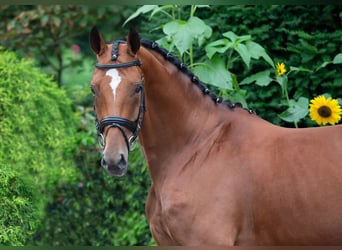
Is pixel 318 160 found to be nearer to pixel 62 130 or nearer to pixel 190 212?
pixel 190 212

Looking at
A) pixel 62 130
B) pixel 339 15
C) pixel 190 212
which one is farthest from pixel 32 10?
pixel 190 212

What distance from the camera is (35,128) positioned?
17.7 feet

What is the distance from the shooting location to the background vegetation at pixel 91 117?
4461mm

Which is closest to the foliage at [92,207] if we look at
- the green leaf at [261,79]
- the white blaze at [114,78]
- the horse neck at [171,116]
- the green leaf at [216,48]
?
the green leaf at [261,79]

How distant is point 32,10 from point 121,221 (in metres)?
3.12

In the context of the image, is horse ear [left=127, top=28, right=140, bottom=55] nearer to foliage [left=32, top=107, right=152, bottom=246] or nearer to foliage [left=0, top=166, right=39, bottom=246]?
foliage [left=0, top=166, right=39, bottom=246]

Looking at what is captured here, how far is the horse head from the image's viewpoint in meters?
3.02

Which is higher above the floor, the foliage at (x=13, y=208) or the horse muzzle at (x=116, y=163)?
the horse muzzle at (x=116, y=163)

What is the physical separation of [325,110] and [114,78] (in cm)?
142

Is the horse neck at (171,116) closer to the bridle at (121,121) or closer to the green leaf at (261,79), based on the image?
the bridle at (121,121)

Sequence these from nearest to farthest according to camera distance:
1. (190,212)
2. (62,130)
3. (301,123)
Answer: (190,212)
(301,123)
(62,130)

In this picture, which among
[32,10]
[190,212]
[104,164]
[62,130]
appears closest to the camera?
[104,164]

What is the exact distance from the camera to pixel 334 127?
131 inches

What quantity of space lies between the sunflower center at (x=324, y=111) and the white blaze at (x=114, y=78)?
1.39 meters
